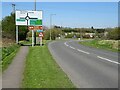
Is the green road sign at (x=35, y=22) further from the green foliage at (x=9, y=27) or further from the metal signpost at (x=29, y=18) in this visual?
the green foliage at (x=9, y=27)

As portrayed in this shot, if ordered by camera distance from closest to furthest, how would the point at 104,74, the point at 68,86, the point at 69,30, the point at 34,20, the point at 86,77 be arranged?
1. the point at 68,86
2. the point at 86,77
3. the point at 104,74
4. the point at 34,20
5. the point at 69,30

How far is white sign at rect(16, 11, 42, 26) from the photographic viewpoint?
155 feet

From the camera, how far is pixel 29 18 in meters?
48.0

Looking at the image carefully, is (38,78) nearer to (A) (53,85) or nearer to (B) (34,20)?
(A) (53,85)

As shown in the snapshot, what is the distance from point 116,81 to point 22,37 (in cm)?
5845

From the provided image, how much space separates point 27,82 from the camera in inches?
420

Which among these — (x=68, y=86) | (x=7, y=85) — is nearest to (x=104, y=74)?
(x=68, y=86)

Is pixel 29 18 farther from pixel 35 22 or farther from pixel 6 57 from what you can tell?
pixel 6 57

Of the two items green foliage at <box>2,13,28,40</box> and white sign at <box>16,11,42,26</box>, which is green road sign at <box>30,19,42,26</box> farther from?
green foliage at <box>2,13,28,40</box>

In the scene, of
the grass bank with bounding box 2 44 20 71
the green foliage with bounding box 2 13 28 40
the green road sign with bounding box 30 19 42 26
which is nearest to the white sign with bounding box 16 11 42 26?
the green road sign with bounding box 30 19 42 26

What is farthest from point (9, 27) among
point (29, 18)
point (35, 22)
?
point (35, 22)

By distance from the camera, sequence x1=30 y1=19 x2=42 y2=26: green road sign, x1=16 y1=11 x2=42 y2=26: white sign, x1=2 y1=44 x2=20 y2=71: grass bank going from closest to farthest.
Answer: x1=2 y1=44 x2=20 y2=71: grass bank
x1=30 y1=19 x2=42 y2=26: green road sign
x1=16 y1=11 x2=42 y2=26: white sign

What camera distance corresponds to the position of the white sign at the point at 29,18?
47.4 metres

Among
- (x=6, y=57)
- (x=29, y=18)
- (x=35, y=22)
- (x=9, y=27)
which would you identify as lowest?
(x=6, y=57)
